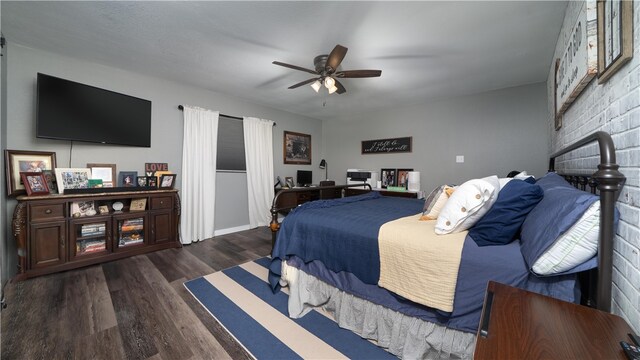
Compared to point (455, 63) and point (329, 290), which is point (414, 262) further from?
point (455, 63)

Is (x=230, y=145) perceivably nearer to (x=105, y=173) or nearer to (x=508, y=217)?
(x=105, y=173)

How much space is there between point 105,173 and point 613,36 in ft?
14.4

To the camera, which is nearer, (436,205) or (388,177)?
(436,205)

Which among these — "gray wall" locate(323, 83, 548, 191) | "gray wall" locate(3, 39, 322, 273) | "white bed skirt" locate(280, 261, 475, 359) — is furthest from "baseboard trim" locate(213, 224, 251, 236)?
"gray wall" locate(323, 83, 548, 191)

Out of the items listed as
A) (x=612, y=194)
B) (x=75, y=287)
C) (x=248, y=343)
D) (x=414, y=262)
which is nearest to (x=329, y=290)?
(x=248, y=343)

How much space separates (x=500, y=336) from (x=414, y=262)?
28.8 inches

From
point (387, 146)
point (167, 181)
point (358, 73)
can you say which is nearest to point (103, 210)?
point (167, 181)

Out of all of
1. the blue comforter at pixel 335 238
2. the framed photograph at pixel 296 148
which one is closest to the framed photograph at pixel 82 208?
the blue comforter at pixel 335 238

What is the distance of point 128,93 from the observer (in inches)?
120

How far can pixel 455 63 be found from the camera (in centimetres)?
272

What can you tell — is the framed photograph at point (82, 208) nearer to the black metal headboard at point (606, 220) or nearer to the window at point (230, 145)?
the window at point (230, 145)

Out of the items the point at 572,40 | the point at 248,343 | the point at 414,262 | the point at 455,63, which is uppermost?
the point at 455,63

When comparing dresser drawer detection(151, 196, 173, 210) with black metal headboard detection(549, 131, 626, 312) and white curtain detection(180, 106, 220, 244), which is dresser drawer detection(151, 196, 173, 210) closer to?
white curtain detection(180, 106, 220, 244)

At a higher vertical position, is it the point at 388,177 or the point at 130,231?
the point at 388,177
